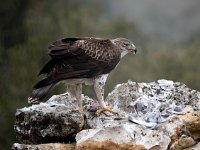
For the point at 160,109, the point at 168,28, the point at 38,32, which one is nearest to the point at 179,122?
the point at 160,109

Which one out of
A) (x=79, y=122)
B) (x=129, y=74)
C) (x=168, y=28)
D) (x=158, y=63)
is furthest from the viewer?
(x=168, y=28)

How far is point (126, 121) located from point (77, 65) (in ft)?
4.22

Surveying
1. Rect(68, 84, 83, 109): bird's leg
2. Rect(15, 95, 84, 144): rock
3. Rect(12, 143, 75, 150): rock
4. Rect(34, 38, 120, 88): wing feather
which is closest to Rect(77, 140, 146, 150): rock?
Rect(12, 143, 75, 150): rock

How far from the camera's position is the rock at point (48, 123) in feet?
35.6

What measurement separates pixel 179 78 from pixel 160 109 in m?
21.9

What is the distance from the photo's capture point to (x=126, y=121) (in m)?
11.0

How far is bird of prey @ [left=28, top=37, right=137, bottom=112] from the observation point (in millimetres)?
11250

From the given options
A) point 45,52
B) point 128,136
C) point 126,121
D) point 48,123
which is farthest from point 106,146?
point 45,52

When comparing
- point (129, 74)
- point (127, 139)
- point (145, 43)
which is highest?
point (145, 43)

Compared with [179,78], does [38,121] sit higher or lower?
lower

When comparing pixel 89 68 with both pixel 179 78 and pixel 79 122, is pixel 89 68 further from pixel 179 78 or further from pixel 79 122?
pixel 179 78

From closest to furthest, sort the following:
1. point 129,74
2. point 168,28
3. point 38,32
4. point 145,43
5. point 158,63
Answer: point 38,32 < point 129,74 < point 158,63 < point 145,43 < point 168,28

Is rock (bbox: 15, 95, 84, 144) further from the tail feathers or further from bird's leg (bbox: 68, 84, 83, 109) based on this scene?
bird's leg (bbox: 68, 84, 83, 109)

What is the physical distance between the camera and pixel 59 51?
444 inches
